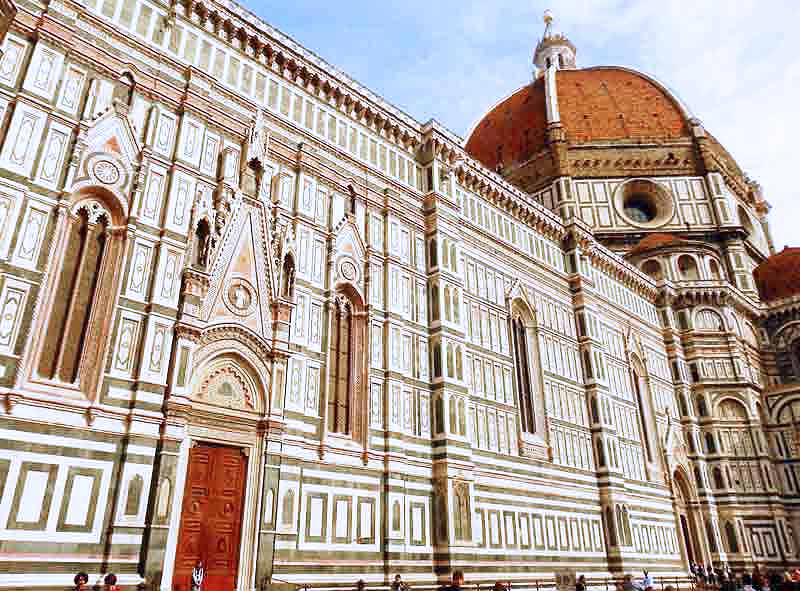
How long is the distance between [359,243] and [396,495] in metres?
7.47

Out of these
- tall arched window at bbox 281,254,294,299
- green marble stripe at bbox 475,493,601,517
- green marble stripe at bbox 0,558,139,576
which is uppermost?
tall arched window at bbox 281,254,294,299

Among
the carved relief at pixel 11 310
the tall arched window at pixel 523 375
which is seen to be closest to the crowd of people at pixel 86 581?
the carved relief at pixel 11 310

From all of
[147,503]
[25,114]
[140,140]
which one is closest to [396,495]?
[147,503]

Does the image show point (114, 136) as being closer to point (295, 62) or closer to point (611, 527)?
point (295, 62)

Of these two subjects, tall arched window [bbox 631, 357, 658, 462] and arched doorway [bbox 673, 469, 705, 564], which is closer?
arched doorway [bbox 673, 469, 705, 564]

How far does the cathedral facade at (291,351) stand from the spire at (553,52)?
4486 centimetres

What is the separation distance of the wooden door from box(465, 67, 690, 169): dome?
37.0 metres

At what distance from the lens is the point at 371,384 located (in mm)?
17141

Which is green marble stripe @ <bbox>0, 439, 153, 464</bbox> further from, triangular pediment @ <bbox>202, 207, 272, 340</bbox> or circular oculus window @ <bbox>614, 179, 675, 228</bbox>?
circular oculus window @ <bbox>614, 179, 675, 228</bbox>

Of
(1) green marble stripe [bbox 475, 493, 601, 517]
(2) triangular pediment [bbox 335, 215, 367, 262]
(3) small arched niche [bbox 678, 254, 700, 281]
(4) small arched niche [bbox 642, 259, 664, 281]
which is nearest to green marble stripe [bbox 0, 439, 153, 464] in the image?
(2) triangular pediment [bbox 335, 215, 367, 262]

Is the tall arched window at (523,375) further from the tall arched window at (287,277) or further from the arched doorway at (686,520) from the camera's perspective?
the arched doorway at (686,520)

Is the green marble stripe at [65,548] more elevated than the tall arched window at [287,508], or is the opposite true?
the tall arched window at [287,508]

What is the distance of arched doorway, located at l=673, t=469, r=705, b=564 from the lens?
2867 centimetres

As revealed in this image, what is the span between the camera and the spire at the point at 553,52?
67062mm
